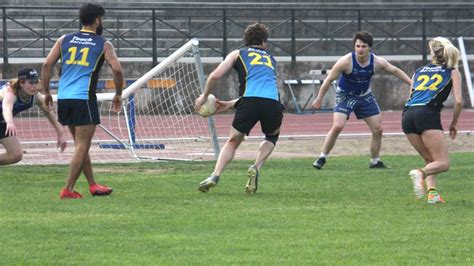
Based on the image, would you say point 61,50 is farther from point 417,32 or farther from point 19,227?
point 417,32

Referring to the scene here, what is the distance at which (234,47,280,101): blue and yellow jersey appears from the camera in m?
13.1

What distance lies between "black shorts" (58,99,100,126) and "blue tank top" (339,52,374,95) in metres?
5.10

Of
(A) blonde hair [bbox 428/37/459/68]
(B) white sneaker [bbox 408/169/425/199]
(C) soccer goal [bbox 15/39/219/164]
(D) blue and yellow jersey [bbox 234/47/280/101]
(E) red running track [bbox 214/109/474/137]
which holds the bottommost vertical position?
(E) red running track [bbox 214/109/474/137]

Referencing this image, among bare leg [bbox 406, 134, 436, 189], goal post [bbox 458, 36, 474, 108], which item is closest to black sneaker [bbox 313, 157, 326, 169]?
bare leg [bbox 406, 134, 436, 189]

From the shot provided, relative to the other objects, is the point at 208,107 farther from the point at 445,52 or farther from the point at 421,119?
the point at 445,52

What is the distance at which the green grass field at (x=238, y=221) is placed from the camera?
880 centimetres

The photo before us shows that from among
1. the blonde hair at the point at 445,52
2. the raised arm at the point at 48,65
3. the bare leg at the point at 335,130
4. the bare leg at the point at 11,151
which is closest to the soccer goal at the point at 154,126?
the bare leg at the point at 335,130

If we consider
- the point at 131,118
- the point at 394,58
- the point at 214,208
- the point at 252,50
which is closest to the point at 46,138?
the point at 131,118

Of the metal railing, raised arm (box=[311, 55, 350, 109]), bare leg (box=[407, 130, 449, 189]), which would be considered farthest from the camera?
the metal railing

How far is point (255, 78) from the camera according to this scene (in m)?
13.1

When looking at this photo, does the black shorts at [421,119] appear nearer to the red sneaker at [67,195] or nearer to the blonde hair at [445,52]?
the blonde hair at [445,52]

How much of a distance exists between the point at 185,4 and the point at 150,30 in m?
3.15

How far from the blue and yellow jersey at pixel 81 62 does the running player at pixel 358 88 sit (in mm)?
4448

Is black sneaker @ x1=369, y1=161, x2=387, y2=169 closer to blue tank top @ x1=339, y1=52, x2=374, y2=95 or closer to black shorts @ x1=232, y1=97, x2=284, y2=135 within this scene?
blue tank top @ x1=339, y1=52, x2=374, y2=95
